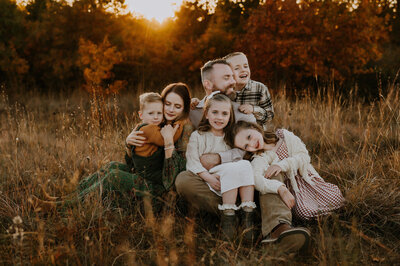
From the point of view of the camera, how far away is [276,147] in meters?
2.87

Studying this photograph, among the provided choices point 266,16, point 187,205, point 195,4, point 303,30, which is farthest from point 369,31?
point 187,205

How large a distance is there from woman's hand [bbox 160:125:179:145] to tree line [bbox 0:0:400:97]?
736 cm

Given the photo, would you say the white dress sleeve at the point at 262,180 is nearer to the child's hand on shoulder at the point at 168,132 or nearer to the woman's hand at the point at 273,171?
the woman's hand at the point at 273,171

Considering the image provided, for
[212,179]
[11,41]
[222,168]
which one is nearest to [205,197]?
[212,179]

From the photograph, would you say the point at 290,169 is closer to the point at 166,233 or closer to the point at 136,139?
the point at 166,233

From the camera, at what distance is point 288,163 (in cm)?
275

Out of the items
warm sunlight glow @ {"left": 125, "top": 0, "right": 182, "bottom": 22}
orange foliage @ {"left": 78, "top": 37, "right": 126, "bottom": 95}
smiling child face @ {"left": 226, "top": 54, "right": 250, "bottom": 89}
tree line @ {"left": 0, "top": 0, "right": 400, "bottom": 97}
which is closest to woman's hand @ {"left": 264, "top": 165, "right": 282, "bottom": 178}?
smiling child face @ {"left": 226, "top": 54, "right": 250, "bottom": 89}

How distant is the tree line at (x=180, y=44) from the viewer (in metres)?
10.4

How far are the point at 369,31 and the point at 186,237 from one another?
1063 cm

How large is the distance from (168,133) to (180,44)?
1109 centimetres

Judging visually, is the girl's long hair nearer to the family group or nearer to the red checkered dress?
the family group

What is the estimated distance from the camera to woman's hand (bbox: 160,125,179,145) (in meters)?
2.85

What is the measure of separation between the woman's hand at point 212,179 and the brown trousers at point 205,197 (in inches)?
1.6

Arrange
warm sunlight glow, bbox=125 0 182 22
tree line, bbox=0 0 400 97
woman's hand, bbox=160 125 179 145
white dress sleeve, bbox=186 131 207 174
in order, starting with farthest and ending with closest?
warm sunlight glow, bbox=125 0 182 22, tree line, bbox=0 0 400 97, woman's hand, bbox=160 125 179 145, white dress sleeve, bbox=186 131 207 174
